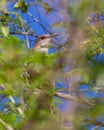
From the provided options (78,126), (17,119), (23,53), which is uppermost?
(23,53)

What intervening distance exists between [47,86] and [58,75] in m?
0.34

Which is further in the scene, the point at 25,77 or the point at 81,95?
the point at 25,77

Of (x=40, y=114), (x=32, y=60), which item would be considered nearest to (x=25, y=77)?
(x=32, y=60)

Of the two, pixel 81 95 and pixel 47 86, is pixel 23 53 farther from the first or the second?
pixel 81 95

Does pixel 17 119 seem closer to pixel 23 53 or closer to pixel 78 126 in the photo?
pixel 23 53

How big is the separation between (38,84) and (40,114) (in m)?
0.35

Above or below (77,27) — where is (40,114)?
below

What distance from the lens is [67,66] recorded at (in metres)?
0.39

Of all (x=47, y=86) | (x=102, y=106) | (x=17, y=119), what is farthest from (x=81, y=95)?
(x=17, y=119)

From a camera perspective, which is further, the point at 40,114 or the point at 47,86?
the point at 47,86

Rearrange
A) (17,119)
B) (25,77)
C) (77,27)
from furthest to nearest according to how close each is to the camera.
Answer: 1. (17,119)
2. (25,77)
3. (77,27)

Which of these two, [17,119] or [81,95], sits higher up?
[81,95]

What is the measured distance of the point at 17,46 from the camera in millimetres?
769

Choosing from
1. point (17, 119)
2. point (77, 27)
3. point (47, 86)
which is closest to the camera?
point (77, 27)
